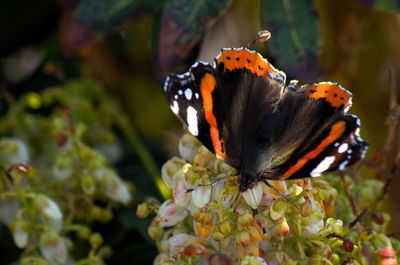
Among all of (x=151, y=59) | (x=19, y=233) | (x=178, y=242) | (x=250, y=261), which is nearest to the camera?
(x=250, y=261)

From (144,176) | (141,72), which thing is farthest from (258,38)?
(141,72)

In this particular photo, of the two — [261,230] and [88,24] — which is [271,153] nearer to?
[261,230]

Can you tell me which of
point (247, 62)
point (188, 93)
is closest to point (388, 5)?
point (247, 62)

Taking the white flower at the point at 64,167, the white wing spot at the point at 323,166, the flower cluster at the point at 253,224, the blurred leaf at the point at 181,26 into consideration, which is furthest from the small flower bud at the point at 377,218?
the white flower at the point at 64,167

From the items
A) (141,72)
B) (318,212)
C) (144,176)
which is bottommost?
(318,212)

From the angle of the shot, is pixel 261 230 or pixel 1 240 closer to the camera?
pixel 261 230

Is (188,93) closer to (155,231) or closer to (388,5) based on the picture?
(155,231)
